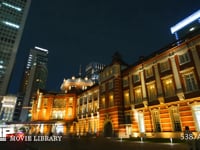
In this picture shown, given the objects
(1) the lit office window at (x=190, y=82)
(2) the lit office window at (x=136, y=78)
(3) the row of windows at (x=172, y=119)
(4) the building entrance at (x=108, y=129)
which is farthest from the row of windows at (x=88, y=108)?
(1) the lit office window at (x=190, y=82)

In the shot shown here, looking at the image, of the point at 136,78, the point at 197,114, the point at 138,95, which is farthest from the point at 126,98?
the point at 197,114

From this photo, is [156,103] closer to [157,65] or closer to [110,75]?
[157,65]

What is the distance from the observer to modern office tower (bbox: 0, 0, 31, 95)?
97312 mm

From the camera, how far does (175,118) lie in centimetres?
2008

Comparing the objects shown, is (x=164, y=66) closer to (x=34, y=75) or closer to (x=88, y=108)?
(x=88, y=108)

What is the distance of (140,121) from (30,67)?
181m

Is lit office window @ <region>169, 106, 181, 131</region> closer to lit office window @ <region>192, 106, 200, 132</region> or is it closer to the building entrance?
lit office window @ <region>192, 106, 200, 132</region>

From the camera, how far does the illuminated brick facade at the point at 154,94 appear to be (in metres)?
19.1

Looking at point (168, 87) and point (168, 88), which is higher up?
point (168, 87)

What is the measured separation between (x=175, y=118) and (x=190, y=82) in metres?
5.16

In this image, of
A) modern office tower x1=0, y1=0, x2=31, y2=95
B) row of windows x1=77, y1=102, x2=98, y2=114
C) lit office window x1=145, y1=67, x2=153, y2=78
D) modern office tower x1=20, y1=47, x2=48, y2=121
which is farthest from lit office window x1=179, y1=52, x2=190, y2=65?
modern office tower x1=20, y1=47, x2=48, y2=121

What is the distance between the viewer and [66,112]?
48594mm

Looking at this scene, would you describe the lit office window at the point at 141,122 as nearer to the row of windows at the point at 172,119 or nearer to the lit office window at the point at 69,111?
the row of windows at the point at 172,119

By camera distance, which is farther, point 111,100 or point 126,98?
point 111,100
